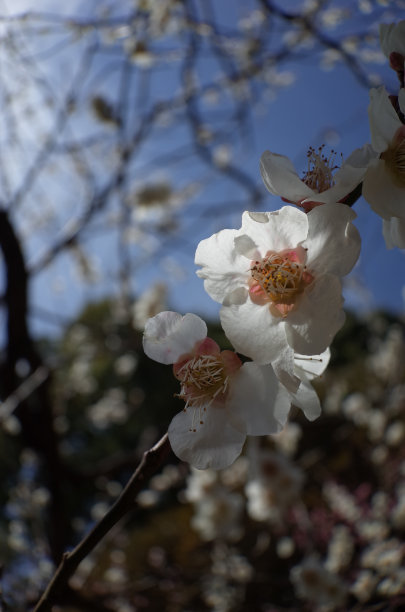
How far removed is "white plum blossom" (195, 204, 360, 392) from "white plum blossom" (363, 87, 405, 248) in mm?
35

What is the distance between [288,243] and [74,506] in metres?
5.05

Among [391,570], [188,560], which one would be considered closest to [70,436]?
[188,560]

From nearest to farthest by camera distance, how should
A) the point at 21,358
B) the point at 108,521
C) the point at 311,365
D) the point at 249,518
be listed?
the point at 108,521 → the point at 311,365 → the point at 21,358 → the point at 249,518

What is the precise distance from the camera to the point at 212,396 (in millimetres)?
403

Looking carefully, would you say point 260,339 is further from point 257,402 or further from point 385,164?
point 385,164

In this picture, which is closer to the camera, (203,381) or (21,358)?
(203,381)

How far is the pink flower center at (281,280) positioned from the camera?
0.40m

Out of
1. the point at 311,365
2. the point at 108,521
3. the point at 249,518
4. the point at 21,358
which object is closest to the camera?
the point at 108,521

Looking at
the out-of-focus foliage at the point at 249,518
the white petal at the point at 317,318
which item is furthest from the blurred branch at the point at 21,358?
the white petal at the point at 317,318

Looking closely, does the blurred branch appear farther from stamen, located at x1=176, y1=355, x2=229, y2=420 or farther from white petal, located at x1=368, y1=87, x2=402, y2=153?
white petal, located at x1=368, y1=87, x2=402, y2=153

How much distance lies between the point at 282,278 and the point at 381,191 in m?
0.11

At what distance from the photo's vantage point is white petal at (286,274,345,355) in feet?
1.15

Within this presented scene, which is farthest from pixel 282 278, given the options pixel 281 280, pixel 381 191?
pixel 381 191

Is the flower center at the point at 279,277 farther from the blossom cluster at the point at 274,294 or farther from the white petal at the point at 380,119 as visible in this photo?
the white petal at the point at 380,119
